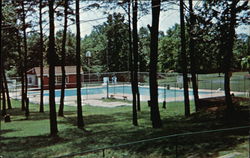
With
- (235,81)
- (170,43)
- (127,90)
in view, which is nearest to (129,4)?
(235,81)

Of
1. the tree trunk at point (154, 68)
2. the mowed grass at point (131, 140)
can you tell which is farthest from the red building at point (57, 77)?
the tree trunk at point (154, 68)

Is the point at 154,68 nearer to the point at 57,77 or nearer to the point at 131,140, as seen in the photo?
the point at 131,140

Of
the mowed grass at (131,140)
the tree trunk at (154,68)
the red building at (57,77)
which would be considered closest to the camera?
the mowed grass at (131,140)

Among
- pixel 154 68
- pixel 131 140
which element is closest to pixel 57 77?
pixel 154 68

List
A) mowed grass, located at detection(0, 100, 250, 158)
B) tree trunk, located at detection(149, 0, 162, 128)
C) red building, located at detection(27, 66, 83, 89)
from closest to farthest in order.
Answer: mowed grass, located at detection(0, 100, 250, 158) → tree trunk, located at detection(149, 0, 162, 128) → red building, located at detection(27, 66, 83, 89)

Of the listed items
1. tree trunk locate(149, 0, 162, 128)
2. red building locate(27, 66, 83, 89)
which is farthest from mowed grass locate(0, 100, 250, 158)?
red building locate(27, 66, 83, 89)

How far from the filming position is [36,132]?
1170 centimetres

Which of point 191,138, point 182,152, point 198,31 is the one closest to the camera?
point 182,152

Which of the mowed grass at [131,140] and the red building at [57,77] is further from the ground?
the red building at [57,77]

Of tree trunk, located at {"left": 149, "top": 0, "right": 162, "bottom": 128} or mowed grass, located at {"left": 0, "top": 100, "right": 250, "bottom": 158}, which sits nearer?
mowed grass, located at {"left": 0, "top": 100, "right": 250, "bottom": 158}

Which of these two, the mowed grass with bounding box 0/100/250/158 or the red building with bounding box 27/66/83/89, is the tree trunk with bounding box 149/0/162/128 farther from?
the red building with bounding box 27/66/83/89

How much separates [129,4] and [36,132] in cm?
708

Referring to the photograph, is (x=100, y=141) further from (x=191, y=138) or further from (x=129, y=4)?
(x=129, y=4)

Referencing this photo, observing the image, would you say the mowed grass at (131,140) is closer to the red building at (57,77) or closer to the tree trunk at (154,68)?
the tree trunk at (154,68)
